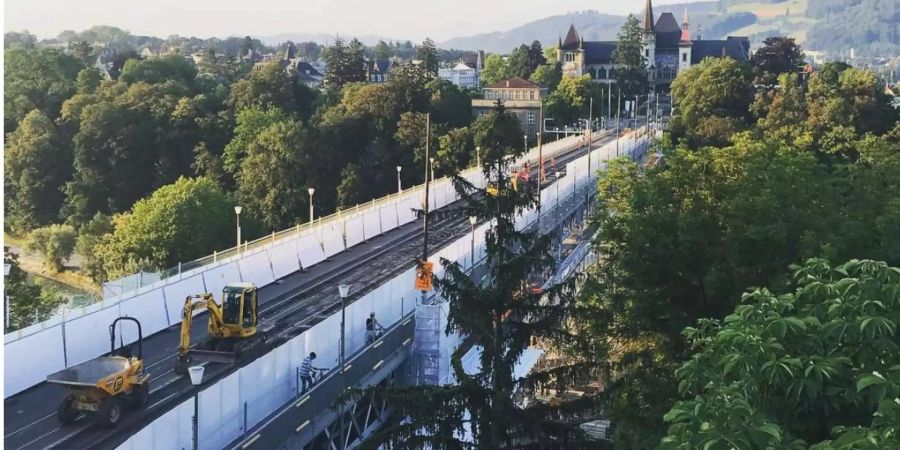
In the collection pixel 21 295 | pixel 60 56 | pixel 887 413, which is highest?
pixel 60 56

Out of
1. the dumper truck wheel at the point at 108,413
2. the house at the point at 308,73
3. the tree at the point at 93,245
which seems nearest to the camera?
the dumper truck wheel at the point at 108,413

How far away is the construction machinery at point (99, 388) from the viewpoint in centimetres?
2052

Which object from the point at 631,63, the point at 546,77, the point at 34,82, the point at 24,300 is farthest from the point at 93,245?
the point at 631,63

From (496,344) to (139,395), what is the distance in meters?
8.61

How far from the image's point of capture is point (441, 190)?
54.7 metres

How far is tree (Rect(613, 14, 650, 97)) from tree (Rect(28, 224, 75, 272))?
86.8 metres

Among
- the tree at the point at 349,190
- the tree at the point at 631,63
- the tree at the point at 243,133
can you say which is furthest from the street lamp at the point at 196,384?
the tree at the point at 631,63

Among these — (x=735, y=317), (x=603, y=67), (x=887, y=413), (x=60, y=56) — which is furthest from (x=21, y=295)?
(x=603, y=67)

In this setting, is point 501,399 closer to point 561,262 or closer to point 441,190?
point 561,262

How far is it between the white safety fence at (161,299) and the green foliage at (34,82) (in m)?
59.5

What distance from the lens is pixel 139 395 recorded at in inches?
861

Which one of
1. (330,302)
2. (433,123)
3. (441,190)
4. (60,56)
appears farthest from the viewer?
(60,56)

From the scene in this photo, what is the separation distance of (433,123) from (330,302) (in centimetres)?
6027

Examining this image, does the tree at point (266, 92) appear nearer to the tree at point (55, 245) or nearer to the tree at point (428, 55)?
the tree at point (55, 245)
